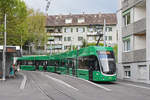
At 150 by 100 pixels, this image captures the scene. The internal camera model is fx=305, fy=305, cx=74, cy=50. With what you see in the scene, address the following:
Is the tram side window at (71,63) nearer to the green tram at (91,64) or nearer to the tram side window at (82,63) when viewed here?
the green tram at (91,64)

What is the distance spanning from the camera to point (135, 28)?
95.7 feet

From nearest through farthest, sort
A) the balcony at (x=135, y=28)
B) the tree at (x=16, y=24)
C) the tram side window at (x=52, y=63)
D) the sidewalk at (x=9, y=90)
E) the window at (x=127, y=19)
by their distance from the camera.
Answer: the sidewalk at (x=9, y=90), the balcony at (x=135, y=28), the window at (x=127, y=19), the tree at (x=16, y=24), the tram side window at (x=52, y=63)

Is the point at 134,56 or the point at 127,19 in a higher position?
the point at 127,19

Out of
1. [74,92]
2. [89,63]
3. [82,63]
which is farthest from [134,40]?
[74,92]

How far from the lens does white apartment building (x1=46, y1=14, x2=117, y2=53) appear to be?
78.1m

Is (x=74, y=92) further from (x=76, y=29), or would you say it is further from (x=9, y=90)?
(x=76, y=29)

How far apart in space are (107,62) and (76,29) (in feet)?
189

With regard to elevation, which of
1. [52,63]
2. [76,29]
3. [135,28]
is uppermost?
[76,29]

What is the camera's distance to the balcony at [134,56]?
89.6ft

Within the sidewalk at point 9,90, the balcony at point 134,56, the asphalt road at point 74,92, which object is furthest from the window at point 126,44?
the sidewalk at point 9,90

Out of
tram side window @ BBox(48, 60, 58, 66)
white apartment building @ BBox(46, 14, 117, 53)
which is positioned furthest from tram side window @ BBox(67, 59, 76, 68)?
white apartment building @ BBox(46, 14, 117, 53)

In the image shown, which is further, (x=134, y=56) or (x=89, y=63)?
(x=134, y=56)

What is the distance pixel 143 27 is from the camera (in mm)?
27375

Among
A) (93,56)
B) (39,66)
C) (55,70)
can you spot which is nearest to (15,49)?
(93,56)
